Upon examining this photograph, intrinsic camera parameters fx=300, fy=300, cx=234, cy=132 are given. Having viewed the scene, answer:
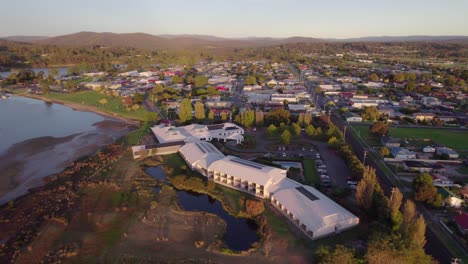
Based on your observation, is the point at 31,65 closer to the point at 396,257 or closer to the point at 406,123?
the point at 406,123

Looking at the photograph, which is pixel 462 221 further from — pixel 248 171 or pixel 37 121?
pixel 37 121

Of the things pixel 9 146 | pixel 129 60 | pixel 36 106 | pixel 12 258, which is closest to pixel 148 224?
pixel 12 258

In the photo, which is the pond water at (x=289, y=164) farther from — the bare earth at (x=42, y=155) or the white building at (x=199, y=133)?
the bare earth at (x=42, y=155)

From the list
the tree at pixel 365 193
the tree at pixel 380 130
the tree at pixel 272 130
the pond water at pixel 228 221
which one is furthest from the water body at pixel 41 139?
the tree at pixel 380 130

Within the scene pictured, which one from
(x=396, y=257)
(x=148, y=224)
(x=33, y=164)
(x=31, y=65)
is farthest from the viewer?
(x=31, y=65)

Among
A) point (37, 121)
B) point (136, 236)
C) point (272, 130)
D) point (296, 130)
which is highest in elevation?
point (296, 130)

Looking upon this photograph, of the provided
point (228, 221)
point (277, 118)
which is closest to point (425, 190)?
point (228, 221)

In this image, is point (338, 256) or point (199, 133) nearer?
point (338, 256)
